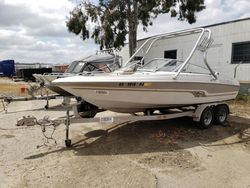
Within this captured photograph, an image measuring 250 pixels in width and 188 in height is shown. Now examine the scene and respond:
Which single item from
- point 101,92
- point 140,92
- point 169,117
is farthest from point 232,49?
point 101,92

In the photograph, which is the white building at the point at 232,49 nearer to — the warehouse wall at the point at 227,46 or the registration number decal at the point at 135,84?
the warehouse wall at the point at 227,46

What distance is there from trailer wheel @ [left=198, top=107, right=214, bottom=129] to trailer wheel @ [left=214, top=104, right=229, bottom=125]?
0.20 metres

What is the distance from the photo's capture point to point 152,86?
6.34 m

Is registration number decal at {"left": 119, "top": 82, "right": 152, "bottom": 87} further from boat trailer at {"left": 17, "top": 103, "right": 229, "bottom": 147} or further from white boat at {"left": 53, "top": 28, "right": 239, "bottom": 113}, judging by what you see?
boat trailer at {"left": 17, "top": 103, "right": 229, "bottom": 147}

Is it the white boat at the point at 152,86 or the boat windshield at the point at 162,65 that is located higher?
the boat windshield at the point at 162,65

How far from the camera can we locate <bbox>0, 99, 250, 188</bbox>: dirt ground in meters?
4.54

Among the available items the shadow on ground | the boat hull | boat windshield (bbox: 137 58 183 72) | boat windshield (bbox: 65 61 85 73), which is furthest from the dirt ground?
boat windshield (bbox: 65 61 85 73)

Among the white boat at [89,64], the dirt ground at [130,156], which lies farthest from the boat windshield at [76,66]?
the dirt ground at [130,156]

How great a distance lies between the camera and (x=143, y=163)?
5.24m

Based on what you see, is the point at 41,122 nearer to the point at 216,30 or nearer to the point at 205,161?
the point at 205,161

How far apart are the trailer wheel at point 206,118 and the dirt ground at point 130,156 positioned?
161 mm

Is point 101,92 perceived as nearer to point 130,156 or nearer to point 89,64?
point 130,156

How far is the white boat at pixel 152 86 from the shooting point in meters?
6.05

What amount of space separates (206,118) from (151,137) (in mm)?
1647
